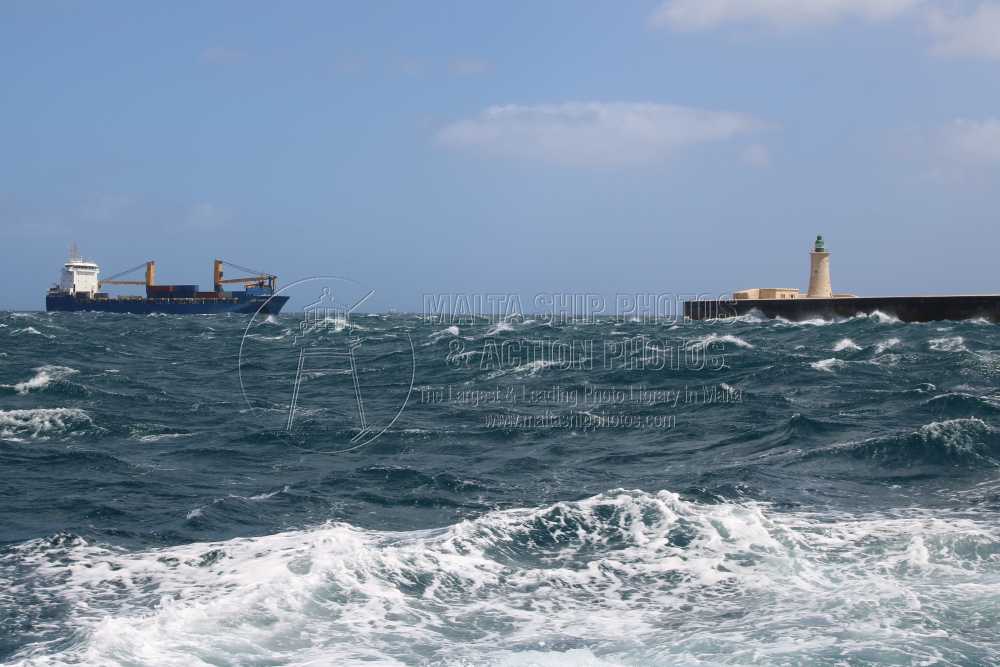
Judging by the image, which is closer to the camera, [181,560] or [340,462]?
[181,560]

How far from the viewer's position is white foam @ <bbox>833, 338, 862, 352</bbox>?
33.9m

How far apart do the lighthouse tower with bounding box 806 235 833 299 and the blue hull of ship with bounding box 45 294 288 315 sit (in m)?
71.6

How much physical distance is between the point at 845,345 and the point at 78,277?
119885 mm

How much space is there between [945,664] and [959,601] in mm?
1556

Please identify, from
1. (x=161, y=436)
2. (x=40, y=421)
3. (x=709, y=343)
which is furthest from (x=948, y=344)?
(x=40, y=421)

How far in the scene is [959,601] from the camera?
26.9 ft

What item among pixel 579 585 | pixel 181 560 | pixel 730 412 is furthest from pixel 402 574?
pixel 730 412

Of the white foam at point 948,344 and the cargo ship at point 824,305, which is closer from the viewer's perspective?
the white foam at point 948,344

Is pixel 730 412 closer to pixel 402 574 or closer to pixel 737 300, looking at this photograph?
pixel 402 574

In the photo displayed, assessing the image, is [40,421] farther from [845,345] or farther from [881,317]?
[881,317]

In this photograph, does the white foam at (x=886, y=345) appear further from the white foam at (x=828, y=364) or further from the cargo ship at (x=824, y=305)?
the cargo ship at (x=824, y=305)

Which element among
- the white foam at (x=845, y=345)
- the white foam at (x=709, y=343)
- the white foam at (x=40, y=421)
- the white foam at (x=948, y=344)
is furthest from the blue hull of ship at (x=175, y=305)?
the white foam at (x=40, y=421)

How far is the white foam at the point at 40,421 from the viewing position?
→ 1683 cm

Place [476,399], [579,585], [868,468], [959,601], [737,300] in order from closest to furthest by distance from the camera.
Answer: [959,601]
[579,585]
[868,468]
[476,399]
[737,300]
